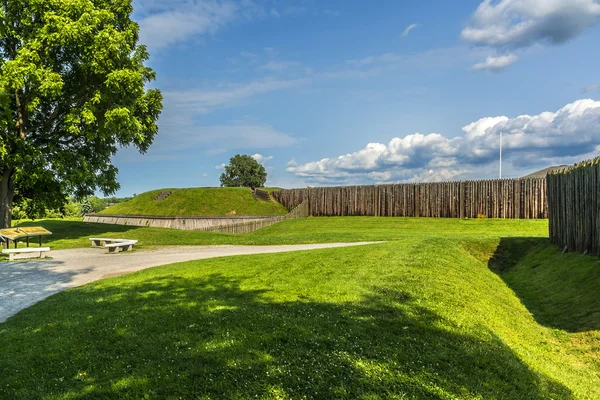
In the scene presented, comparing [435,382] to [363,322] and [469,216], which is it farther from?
[469,216]

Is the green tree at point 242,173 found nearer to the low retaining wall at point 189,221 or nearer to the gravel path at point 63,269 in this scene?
the low retaining wall at point 189,221

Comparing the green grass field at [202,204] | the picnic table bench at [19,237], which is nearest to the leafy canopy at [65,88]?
the picnic table bench at [19,237]

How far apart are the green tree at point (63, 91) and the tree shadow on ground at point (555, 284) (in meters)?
22.0

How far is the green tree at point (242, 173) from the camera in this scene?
86625mm

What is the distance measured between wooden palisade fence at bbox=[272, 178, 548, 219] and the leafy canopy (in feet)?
76.8

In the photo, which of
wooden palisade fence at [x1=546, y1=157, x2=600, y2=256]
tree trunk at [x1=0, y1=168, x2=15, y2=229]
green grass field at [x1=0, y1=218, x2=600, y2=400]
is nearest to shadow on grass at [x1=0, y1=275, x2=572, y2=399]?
green grass field at [x1=0, y1=218, x2=600, y2=400]

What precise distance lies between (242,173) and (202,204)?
43.1m

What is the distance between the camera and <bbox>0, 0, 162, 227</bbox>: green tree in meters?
21.1

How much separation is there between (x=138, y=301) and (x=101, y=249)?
46.4ft

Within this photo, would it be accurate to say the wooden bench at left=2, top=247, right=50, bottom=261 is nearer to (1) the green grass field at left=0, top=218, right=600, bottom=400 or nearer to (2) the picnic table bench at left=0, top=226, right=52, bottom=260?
(2) the picnic table bench at left=0, top=226, right=52, bottom=260

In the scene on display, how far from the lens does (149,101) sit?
29.8 meters

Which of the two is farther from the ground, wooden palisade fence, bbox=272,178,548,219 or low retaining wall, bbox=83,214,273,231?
wooden palisade fence, bbox=272,178,548,219

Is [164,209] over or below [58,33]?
below

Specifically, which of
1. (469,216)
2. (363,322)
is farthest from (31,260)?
(469,216)
